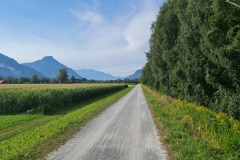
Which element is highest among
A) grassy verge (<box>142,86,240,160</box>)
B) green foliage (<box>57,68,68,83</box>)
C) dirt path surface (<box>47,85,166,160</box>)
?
green foliage (<box>57,68,68,83</box>)

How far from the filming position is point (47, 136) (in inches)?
568

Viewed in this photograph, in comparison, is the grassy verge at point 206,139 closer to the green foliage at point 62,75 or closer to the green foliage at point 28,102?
the green foliage at point 28,102

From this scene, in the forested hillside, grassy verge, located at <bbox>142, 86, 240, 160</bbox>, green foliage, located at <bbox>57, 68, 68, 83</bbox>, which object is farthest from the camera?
green foliage, located at <bbox>57, 68, 68, 83</bbox>

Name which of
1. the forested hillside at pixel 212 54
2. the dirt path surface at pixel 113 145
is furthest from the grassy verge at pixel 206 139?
the forested hillside at pixel 212 54

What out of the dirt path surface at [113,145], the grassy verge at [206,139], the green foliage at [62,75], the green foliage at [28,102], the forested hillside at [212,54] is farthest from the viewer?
the green foliage at [62,75]

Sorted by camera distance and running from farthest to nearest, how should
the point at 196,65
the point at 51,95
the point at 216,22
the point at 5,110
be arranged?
1. the point at 51,95
2. the point at 5,110
3. the point at 196,65
4. the point at 216,22

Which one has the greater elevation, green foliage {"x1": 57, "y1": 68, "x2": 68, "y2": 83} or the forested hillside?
green foliage {"x1": 57, "y1": 68, "x2": 68, "y2": 83}

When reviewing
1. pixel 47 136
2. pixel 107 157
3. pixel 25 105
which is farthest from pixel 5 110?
pixel 107 157

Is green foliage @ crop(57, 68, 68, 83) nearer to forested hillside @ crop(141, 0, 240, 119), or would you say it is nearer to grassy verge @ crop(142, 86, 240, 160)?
forested hillside @ crop(141, 0, 240, 119)

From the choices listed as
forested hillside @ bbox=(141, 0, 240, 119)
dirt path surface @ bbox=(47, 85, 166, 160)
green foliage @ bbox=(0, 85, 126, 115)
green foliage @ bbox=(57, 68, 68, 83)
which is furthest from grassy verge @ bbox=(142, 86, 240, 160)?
green foliage @ bbox=(57, 68, 68, 83)

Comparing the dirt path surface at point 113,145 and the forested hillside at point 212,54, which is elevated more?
the forested hillside at point 212,54

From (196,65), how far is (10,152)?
1398 centimetres

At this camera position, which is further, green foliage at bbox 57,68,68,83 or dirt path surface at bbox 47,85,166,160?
green foliage at bbox 57,68,68,83

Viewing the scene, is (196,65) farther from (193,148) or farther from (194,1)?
(193,148)
